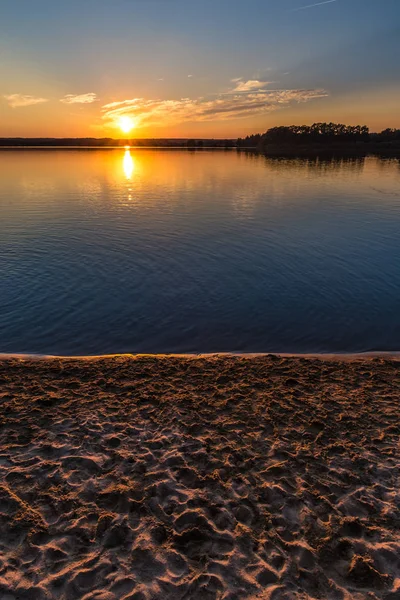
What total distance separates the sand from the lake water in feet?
12.4

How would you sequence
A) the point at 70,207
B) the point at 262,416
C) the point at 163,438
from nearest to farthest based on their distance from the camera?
the point at 163,438, the point at 262,416, the point at 70,207

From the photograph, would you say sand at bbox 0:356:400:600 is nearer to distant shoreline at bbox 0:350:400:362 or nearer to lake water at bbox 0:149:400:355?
distant shoreline at bbox 0:350:400:362

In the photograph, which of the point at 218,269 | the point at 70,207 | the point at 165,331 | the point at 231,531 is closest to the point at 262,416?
the point at 231,531

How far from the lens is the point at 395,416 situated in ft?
31.2

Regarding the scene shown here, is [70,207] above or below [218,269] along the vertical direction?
above

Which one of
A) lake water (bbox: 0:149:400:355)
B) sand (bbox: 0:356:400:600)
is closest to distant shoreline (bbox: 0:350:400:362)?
lake water (bbox: 0:149:400:355)

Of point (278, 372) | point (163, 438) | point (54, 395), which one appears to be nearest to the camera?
point (163, 438)

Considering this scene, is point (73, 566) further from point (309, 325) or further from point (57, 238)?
point (57, 238)

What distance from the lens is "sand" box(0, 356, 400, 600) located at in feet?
18.1

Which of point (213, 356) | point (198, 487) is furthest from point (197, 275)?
point (198, 487)

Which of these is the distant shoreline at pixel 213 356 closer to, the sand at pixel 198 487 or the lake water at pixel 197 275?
the lake water at pixel 197 275

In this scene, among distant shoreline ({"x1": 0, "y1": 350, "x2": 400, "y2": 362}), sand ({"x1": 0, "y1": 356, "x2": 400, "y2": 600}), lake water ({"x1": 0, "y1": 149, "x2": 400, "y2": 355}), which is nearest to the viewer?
sand ({"x1": 0, "y1": 356, "x2": 400, "y2": 600})

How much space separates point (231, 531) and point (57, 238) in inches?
1035

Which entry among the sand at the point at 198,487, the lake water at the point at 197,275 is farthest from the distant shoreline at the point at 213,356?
the sand at the point at 198,487
